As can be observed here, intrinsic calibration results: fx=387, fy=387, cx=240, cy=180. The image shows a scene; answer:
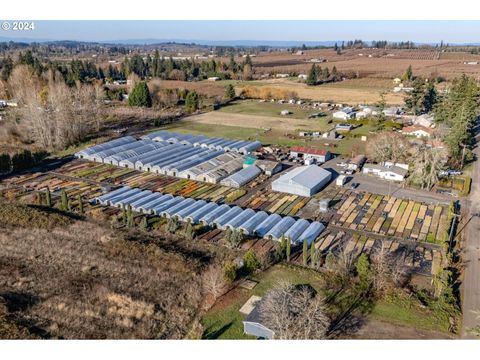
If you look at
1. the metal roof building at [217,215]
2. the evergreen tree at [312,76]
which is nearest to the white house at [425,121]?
the metal roof building at [217,215]

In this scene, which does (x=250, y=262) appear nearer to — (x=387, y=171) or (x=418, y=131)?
(x=387, y=171)

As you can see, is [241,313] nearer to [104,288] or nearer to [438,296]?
[104,288]

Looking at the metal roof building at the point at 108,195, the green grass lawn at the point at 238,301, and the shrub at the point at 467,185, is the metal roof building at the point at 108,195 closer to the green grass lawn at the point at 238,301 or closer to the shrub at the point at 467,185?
the green grass lawn at the point at 238,301

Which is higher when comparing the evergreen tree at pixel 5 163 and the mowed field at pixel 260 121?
the mowed field at pixel 260 121

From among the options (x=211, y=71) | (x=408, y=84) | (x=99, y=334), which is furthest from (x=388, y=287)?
(x=211, y=71)

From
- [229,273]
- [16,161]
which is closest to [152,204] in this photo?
[229,273]

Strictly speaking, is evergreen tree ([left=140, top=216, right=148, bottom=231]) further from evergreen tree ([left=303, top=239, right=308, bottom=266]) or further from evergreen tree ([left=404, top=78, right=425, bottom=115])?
evergreen tree ([left=404, top=78, right=425, bottom=115])
